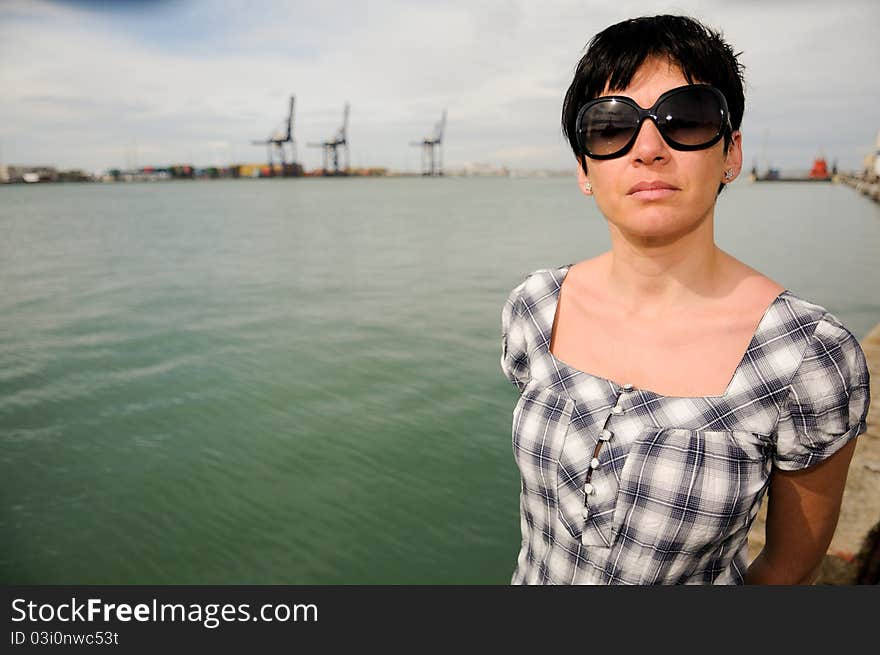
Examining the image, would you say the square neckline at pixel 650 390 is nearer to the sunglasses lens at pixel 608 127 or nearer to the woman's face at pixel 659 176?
the woman's face at pixel 659 176

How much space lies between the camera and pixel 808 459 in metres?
1.25

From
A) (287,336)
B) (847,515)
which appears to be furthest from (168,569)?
(287,336)

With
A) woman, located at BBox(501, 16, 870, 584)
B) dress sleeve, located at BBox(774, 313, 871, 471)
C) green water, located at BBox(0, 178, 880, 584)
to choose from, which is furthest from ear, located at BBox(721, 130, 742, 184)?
green water, located at BBox(0, 178, 880, 584)

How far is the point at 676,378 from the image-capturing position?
136cm

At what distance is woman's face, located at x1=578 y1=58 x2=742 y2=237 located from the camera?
50.6 inches

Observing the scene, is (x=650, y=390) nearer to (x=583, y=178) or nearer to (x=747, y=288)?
(x=747, y=288)

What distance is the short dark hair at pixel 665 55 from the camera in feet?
4.21

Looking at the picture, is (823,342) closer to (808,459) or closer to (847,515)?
(808,459)

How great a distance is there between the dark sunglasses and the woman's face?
16 mm

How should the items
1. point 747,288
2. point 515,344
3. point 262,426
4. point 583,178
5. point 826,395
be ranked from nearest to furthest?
point 826,395, point 747,288, point 583,178, point 515,344, point 262,426

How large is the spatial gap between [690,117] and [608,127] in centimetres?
16

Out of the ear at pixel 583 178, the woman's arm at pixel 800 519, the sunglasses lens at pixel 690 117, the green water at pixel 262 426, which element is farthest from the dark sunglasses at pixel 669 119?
the green water at pixel 262 426

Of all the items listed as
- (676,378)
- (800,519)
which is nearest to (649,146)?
(676,378)

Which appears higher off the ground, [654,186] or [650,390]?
[654,186]
